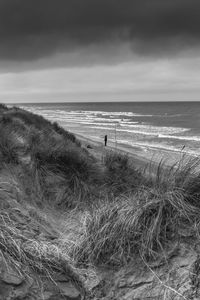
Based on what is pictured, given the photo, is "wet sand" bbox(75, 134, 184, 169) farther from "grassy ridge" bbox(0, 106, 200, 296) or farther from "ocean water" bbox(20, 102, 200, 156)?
"grassy ridge" bbox(0, 106, 200, 296)

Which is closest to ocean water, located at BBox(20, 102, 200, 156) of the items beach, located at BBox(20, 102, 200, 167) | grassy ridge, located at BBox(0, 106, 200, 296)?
beach, located at BBox(20, 102, 200, 167)

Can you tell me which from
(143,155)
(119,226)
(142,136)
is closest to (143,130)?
(142,136)

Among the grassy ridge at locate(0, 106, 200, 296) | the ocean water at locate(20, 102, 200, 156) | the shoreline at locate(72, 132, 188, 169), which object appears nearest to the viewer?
the grassy ridge at locate(0, 106, 200, 296)

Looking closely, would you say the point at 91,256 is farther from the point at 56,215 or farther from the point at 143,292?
the point at 56,215

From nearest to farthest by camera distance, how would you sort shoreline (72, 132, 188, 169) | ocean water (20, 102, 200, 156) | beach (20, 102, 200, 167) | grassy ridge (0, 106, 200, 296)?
grassy ridge (0, 106, 200, 296), shoreline (72, 132, 188, 169), beach (20, 102, 200, 167), ocean water (20, 102, 200, 156)

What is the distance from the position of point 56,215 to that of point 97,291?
2654 mm

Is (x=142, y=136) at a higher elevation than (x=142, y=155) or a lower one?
higher

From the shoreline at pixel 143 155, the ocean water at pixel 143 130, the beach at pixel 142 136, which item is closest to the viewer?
the shoreline at pixel 143 155

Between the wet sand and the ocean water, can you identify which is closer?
the wet sand

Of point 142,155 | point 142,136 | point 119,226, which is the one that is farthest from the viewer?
point 142,136

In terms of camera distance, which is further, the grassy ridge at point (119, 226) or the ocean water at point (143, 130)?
the ocean water at point (143, 130)

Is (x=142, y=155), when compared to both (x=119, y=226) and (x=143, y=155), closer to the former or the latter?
(x=143, y=155)

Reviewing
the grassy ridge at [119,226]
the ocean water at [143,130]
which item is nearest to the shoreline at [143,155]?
the ocean water at [143,130]

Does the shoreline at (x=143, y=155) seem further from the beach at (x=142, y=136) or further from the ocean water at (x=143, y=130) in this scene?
the ocean water at (x=143, y=130)
